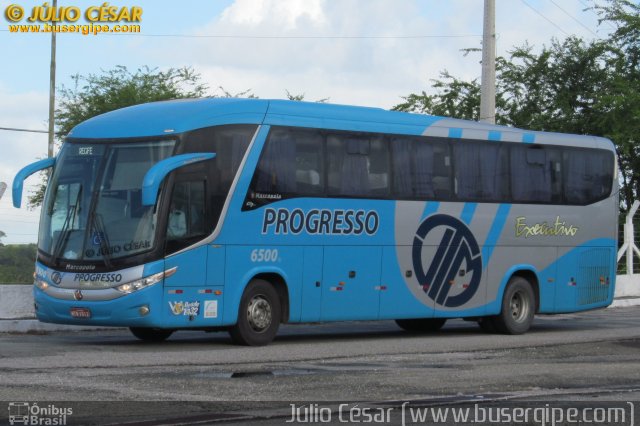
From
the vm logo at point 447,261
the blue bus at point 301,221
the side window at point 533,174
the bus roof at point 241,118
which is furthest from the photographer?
the side window at point 533,174

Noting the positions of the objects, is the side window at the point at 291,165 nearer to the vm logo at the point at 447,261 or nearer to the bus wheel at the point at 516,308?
the vm logo at the point at 447,261

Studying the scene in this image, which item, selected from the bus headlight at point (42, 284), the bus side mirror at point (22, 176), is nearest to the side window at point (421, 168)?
the bus side mirror at point (22, 176)

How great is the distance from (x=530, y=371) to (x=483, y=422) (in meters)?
4.21

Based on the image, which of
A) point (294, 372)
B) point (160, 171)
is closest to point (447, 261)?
point (160, 171)

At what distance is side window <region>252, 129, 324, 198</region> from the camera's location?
17359 millimetres

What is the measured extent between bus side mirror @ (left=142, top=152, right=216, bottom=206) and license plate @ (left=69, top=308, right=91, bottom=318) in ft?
5.38

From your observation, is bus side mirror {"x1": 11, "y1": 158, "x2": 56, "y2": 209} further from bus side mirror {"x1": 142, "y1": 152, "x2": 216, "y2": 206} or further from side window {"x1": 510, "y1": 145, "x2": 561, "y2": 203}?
side window {"x1": 510, "y1": 145, "x2": 561, "y2": 203}

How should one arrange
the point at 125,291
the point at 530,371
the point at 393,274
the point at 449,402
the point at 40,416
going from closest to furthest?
the point at 40,416 → the point at 449,402 → the point at 530,371 → the point at 125,291 → the point at 393,274

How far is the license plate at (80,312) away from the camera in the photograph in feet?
53.0

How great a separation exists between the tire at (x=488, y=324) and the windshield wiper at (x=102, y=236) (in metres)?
8.04

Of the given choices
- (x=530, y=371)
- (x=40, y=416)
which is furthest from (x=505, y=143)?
(x=40, y=416)

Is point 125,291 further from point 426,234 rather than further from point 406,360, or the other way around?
point 426,234

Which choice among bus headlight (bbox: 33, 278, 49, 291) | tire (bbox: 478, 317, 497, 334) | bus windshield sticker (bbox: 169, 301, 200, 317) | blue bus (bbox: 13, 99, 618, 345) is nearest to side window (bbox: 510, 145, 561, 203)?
blue bus (bbox: 13, 99, 618, 345)

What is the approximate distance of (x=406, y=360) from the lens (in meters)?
14.9
